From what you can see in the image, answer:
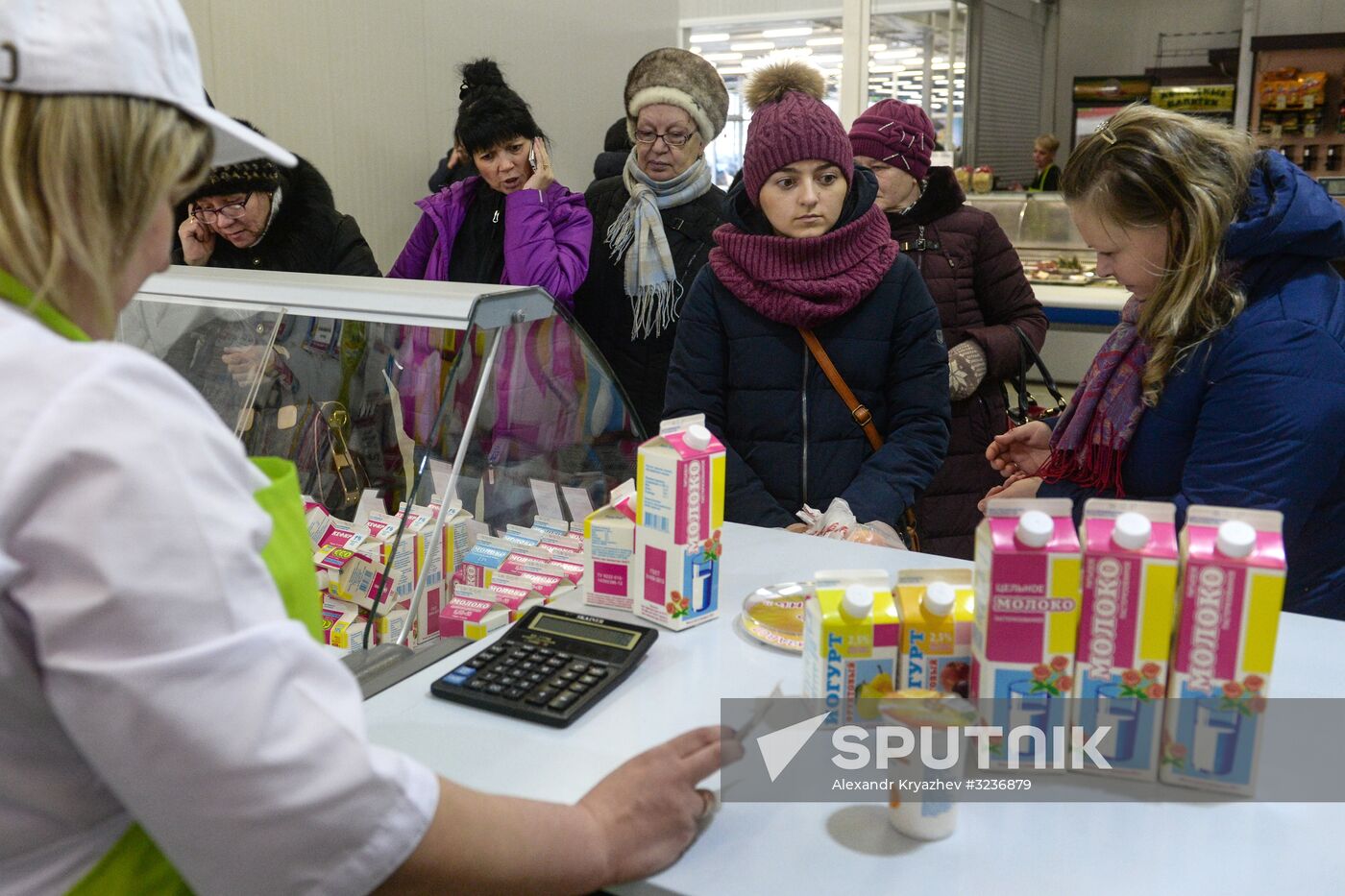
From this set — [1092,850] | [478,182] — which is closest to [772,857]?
[1092,850]

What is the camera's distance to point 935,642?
1.19 m

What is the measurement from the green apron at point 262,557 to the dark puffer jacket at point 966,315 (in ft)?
7.73

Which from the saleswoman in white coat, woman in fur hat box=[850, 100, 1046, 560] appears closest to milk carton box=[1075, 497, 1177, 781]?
the saleswoman in white coat

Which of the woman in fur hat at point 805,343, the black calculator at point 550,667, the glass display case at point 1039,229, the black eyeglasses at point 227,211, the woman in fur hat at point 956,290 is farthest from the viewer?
the glass display case at point 1039,229

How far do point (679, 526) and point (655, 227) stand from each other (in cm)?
183

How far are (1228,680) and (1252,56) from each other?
9.67 m

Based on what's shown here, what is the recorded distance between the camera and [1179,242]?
68.5 inches

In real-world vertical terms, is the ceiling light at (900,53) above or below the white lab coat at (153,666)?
above

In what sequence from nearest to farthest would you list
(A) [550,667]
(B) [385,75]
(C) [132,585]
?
1. (C) [132,585]
2. (A) [550,667]
3. (B) [385,75]

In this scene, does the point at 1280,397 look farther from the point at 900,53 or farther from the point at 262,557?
the point at 900,53

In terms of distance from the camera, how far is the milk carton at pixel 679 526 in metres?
1.53

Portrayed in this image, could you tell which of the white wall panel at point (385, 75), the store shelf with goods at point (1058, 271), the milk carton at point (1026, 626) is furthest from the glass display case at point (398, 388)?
the store shelf with goods at point (1058, 271)

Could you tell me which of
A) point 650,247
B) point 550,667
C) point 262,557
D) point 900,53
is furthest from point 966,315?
point 900,53

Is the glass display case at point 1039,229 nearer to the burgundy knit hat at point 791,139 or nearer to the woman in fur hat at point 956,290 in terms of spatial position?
the woman in fur hat at point 956,290
